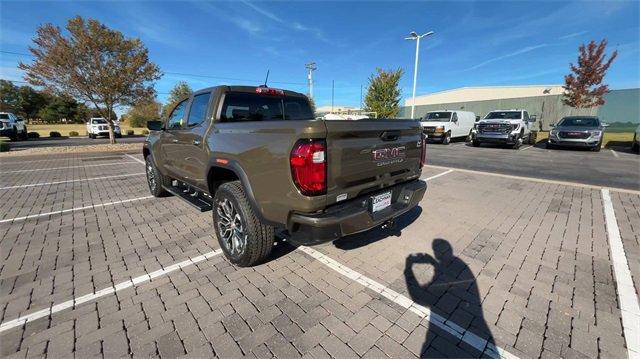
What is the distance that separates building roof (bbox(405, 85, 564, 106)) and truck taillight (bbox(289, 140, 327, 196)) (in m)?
44.5

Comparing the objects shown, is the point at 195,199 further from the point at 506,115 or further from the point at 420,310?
the point at 506,115

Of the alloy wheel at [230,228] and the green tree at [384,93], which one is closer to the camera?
the alloy wheel at [230,228]

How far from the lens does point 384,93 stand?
27453 mm

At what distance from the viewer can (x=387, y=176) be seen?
9.93 feet

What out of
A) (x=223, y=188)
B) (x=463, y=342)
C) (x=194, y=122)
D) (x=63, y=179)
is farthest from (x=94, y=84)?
(x=463, y=342)

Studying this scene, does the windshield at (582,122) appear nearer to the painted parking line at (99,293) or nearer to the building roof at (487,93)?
the painted parking line at (99,293)

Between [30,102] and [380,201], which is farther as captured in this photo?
[30,102]

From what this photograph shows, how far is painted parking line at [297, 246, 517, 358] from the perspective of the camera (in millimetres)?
2076

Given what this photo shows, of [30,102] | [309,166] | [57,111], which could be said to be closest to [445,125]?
[309,166]

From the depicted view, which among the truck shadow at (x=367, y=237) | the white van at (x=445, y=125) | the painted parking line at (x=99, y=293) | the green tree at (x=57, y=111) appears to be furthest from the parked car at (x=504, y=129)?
the green tree at (x=57, y=111)

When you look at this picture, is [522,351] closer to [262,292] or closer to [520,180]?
[262,292]

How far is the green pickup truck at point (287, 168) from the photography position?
235cm

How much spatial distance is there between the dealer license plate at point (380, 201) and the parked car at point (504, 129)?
48.4 feet

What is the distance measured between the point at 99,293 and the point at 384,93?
27.7 m
